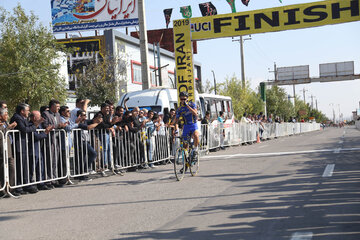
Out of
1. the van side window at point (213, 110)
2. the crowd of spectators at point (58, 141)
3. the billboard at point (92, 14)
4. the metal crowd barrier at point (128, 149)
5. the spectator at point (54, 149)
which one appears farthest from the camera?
the billboard at point (92, 14)

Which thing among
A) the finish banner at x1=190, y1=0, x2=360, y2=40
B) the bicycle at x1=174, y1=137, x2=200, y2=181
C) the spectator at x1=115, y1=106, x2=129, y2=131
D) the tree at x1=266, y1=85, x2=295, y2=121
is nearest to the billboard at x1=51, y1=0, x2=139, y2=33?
the finish banner at x1=190, y1=0, x2=360, y2=40

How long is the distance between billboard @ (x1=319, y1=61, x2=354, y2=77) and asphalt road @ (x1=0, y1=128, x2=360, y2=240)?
51.5 m

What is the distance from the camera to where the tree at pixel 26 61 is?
26875 mm

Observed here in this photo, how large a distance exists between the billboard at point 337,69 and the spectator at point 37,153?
178ft

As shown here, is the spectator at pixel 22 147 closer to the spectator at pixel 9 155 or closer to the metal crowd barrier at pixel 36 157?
→ the metal crowd barrier at pixel 36 157

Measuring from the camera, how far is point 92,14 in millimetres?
41438

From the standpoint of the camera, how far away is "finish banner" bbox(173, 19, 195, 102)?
62.5 feet

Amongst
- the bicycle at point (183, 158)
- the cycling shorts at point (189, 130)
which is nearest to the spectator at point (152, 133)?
the bicycle at point (183, 158)

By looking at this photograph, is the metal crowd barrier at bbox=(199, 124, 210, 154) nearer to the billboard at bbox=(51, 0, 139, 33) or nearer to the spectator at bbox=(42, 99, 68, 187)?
the spectator at bbox=(42, 99, 68, 187)

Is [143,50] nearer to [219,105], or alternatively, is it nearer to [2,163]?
[219,105]

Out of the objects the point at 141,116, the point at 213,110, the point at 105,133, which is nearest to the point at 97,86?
the point at 213,110

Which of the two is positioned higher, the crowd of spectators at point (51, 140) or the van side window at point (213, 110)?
the van side window at point (213, 110)

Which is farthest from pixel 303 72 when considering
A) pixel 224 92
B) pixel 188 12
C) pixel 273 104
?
pixel 188 12

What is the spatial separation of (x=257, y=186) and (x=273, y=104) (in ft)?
243
